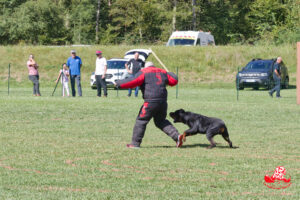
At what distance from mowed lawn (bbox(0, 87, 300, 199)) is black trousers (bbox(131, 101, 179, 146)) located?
0.83ft

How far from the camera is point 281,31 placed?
54.0 m

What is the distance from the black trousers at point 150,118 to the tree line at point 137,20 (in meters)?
46.7

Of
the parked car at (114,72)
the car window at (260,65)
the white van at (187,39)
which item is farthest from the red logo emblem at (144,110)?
the white van at (187,39)

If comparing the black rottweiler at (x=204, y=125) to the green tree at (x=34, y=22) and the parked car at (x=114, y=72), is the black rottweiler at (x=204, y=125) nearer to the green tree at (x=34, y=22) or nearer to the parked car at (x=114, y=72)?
the parked car at (x=114, y=72)

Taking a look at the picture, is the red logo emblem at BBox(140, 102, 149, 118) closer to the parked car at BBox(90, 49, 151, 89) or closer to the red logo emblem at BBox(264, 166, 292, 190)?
the red logo emblem at BBox(264, 166, 292, 190)

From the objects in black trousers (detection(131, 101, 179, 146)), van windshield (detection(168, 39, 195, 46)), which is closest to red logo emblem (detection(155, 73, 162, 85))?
black trousers (detection(131, 101, 179, 146))

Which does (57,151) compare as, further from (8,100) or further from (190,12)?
(190,12)

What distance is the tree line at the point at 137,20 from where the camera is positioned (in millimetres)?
59375

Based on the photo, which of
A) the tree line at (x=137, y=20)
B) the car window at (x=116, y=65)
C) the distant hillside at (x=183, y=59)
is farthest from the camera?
the tree line at (x=137, y=20)

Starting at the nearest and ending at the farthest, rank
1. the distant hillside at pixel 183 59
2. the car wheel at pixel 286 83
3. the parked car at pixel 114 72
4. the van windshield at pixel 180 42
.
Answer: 1. the parked car at pixel 114 72
2. the car wheel at pixel 286 83
3. the distant hillside at pixel 183 59
4. the van windshield at pixel 180 42

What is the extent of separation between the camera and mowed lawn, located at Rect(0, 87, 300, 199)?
6.87 metres

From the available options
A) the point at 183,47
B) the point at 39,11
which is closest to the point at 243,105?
the point at 183,47

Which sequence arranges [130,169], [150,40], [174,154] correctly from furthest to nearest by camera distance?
[150,40]
[174,154]
[130,169]

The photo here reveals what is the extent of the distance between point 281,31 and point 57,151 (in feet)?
152
